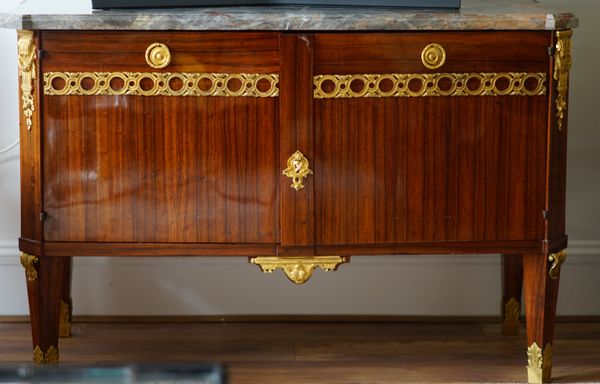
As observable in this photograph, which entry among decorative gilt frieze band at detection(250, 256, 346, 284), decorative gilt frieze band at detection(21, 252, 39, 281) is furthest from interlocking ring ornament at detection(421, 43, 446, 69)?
decorative gilt frieze band at detection(21, 252, 39, 281)

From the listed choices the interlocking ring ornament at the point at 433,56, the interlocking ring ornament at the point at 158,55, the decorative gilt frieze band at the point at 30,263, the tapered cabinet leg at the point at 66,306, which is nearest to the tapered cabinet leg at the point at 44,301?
the decorative gilt frieze band at the point at 30,263

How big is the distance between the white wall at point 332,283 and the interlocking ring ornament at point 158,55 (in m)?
0.76

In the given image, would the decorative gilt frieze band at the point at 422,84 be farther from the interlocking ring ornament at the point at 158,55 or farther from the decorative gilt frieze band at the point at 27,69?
the decorative gilt frieze band at the point at 27,69

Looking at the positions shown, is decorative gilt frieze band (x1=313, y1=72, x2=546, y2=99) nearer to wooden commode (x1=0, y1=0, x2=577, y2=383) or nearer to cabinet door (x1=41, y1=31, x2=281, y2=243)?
wooden commode (x1=0, y1=0, x2=577, y2=383)

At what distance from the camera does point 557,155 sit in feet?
7.13

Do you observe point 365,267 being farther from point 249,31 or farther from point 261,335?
point 249,31

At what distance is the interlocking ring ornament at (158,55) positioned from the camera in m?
2.08

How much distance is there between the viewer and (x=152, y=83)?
2094mm

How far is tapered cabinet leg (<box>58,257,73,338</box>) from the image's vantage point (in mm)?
2578

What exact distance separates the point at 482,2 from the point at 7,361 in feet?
4.16

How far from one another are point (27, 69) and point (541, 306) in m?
1.10

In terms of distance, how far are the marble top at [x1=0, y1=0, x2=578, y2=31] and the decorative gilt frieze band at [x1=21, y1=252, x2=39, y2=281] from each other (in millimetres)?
444

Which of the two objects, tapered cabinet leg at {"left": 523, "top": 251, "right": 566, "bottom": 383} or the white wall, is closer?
tapered cabinet leg at {"left": 523, "top": 251, "right": 566, "bottom": 383}

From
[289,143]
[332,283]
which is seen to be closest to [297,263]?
[289,143]
